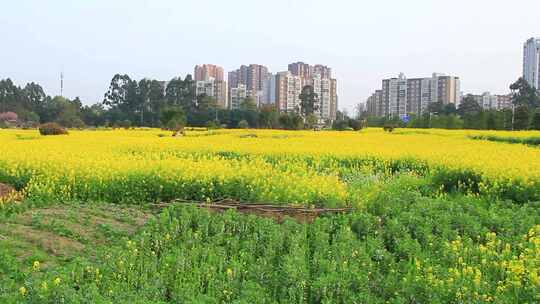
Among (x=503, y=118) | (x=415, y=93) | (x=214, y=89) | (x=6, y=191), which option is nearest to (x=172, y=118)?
(x=503, y=118)

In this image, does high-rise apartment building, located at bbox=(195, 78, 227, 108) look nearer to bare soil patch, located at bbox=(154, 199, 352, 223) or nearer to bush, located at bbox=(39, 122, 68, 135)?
bush, located at bbox=(39, 122, 68, 135)

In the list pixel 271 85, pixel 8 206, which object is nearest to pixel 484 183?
pixel 8 206

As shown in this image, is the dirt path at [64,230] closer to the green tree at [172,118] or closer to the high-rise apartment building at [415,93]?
the green tree at [172,118]

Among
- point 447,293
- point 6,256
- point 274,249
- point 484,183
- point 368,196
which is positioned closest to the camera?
point 447,293

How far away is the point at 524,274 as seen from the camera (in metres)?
4.35

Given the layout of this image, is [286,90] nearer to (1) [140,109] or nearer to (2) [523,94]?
(1) [140,109]

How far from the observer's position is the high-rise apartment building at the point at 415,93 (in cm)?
8925

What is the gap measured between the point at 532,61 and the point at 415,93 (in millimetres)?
19896

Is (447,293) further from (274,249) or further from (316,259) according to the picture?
(274,249)

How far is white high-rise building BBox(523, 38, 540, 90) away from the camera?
2963 inches

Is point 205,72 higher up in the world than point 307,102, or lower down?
higher up

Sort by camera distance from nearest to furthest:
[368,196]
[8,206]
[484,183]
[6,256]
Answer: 1. [6,256]
2. [8,206]
3. [368,196]
4. [484,183]

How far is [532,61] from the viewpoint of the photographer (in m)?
76.4

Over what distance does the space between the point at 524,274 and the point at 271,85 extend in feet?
307
